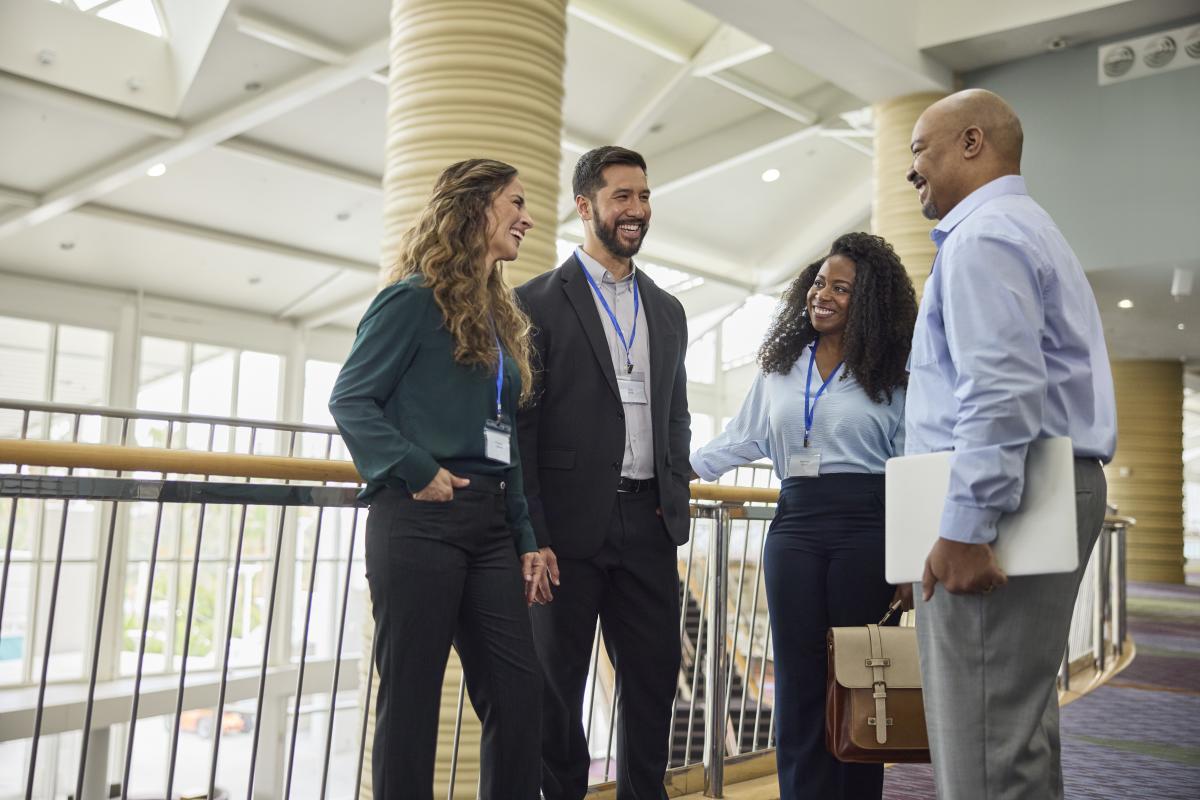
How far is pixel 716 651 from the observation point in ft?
11.9

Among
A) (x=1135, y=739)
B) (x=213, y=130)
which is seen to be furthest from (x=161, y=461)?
(x=213, y=130)

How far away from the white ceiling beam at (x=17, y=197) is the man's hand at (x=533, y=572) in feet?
39.0

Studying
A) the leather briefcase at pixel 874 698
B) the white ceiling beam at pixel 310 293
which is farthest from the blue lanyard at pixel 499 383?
the white ceiling beam at pixel 310 293

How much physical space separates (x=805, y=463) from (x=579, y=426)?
61 centimetres

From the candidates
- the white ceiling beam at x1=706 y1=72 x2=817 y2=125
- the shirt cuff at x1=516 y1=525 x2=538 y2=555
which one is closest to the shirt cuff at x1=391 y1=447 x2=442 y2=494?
the shirt cuff at x1=516 y1=525 x2=538 y2=555

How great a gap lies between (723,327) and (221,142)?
13.6 meters

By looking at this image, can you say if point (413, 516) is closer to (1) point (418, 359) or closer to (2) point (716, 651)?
(1) point (418, 359)

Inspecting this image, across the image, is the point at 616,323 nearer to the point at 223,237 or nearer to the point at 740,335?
the point at 223,237

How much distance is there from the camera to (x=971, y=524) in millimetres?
1642

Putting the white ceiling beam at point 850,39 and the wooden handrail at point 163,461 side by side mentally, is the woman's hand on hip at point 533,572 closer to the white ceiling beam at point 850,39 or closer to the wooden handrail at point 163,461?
the wooden handrail at point 163,461

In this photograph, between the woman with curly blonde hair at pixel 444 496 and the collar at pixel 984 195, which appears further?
the woman with curly blonde hair at pixel 444 496

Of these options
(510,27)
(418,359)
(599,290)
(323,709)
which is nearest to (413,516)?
(418,359)

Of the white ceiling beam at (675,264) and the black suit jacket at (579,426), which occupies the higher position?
Answer: the white ceiling beam at (675,264)

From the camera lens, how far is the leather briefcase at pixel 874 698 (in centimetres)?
233
